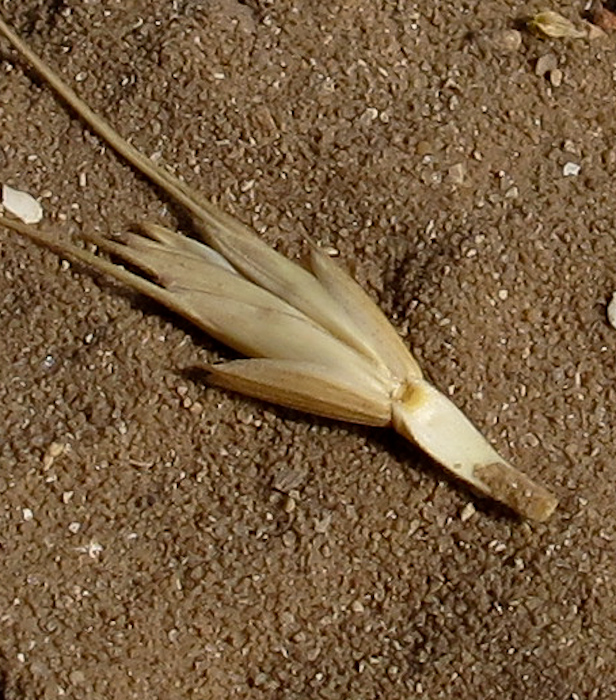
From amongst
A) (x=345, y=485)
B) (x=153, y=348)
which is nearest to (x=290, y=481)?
(x=345, y=485)

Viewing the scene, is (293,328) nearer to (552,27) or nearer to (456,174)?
(456,174)

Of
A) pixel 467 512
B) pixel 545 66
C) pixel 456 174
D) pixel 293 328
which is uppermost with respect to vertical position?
pixel 545 66

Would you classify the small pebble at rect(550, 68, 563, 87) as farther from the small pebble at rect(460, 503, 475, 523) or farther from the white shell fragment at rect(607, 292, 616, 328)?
the small pebble at rect(460, 503, 475, 523)

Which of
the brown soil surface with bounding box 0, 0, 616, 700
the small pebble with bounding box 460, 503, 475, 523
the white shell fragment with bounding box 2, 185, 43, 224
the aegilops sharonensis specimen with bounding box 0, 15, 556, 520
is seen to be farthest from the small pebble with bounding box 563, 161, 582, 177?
the white shell fragment with bounding box 2, 185, 43, 224

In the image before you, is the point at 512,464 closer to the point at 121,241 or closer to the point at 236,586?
the point at 236,586

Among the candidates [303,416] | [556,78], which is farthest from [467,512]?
[556,78]
